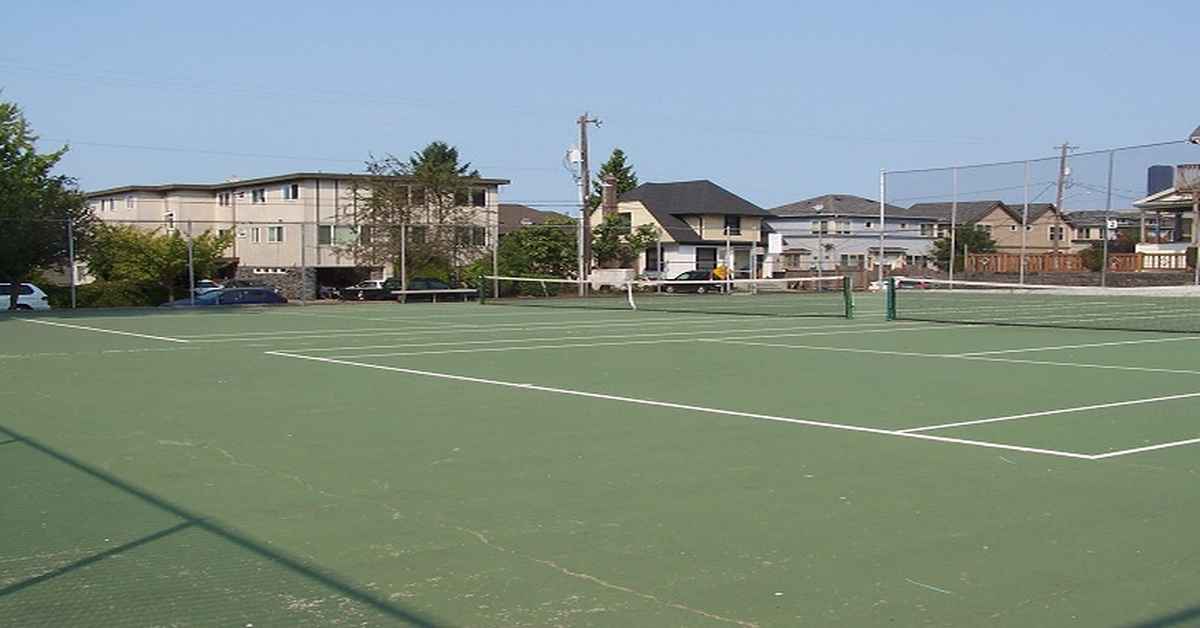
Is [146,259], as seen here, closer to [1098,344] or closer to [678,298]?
[678,298]

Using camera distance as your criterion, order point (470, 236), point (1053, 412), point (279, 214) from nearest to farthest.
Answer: point (1053, 412) < point (470, 236) < point (279, 214)

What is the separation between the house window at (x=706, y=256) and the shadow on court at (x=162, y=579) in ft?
232

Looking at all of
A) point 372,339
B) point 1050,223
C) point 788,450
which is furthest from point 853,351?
point 1050,223

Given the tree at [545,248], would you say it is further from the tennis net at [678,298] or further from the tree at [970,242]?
the tree at [970,242]

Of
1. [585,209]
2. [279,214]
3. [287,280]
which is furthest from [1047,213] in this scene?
[279,214]

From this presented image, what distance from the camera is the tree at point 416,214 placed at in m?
47.8

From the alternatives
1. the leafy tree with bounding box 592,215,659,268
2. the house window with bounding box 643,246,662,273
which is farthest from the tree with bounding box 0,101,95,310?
the house window with bounding box 643,246,662,273

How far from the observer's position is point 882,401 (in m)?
12.0

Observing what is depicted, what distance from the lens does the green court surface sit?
5.17 meters

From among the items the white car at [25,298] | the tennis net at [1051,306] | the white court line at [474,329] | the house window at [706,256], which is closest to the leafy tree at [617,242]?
the tennis net at [1051,306]

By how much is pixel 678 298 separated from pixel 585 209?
433 inches

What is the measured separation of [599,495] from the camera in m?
7.32

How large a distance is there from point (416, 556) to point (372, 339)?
51.9 ft

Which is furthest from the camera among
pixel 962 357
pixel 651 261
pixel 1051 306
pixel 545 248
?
pixel 651 261
